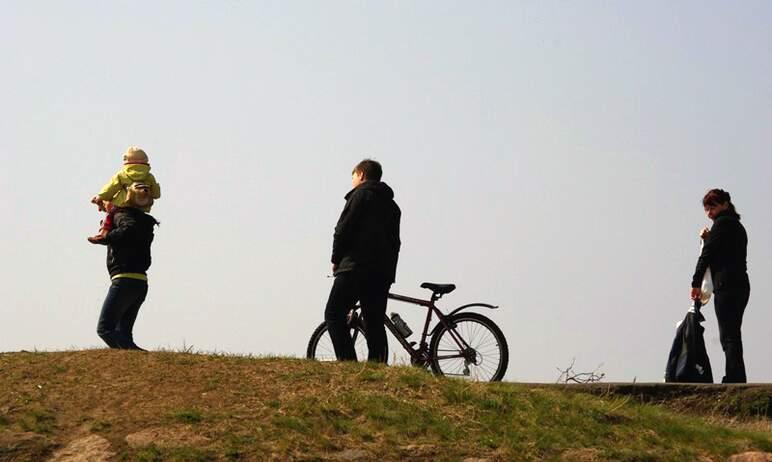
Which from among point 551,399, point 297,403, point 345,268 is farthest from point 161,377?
point 551,399

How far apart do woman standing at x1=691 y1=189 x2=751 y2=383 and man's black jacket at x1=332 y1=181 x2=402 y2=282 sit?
327 centimetres

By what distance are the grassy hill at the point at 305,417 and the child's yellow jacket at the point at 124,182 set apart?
139 cm

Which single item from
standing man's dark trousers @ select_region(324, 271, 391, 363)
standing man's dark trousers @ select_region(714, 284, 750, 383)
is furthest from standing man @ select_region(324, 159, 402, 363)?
standing man's dark trousers @ select_region(714, 284, 750, 383)

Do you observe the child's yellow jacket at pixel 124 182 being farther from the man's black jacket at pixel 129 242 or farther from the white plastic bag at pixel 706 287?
the white plastic bag at pixel 706 287

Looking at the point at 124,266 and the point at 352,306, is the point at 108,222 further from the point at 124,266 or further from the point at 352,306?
the point at 352,306

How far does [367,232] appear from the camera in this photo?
480 inches

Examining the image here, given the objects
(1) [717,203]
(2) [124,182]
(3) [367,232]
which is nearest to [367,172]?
(3) [367,232]

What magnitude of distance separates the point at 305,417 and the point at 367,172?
294 centimetres

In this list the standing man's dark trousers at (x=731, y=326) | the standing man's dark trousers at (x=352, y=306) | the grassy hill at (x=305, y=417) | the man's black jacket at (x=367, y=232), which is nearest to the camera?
the grassy hill at (x=305, y=417)

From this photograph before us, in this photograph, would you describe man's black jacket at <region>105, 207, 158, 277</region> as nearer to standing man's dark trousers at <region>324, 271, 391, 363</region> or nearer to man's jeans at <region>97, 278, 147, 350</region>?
man's jeans at <region>97, 278, 147, 350</region>

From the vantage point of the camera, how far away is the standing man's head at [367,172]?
12445 mm

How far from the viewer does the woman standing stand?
13.4m

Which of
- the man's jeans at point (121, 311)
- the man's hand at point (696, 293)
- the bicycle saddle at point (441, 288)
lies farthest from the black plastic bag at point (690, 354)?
the man's jeans at point (121, 311)

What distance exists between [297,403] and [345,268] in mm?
2101
